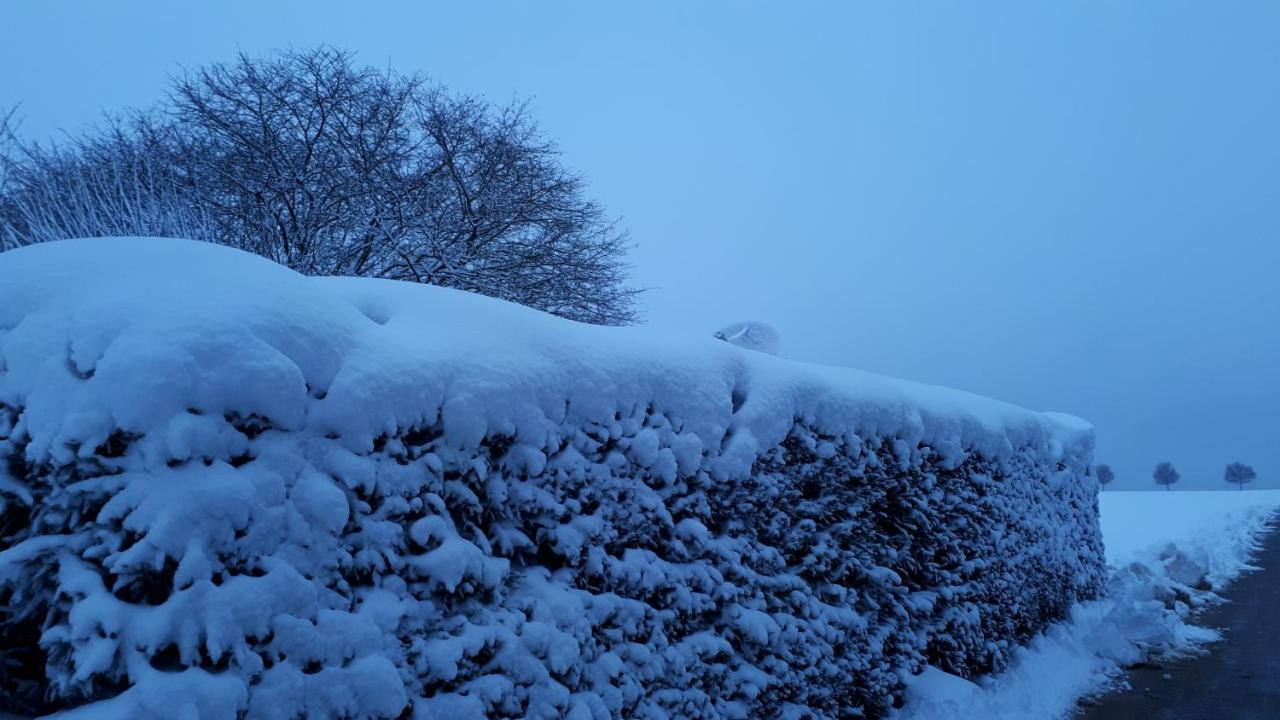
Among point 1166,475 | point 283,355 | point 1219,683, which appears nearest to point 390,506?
point 283,355

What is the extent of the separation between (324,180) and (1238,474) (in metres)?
101

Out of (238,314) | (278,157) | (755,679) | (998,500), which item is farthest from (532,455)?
(278,157)

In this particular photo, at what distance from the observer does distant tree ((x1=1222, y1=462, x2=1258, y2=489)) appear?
3113 inches

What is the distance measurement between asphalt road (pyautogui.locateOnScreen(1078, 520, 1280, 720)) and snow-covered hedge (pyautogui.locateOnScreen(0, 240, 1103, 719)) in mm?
2902

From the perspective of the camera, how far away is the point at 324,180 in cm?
1234

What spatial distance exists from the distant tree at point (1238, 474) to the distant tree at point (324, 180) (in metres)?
96.3

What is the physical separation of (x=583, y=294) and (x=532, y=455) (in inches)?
479

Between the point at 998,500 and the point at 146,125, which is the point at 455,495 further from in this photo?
the point at 146,125

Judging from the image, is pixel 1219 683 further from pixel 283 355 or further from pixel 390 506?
pixel 283 355

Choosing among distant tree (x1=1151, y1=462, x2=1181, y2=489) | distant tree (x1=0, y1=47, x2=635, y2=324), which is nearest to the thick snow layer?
distant tree (x1=0, y1=47, x2=635, y2=324)

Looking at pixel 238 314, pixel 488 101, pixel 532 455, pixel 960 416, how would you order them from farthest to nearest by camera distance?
pixel 488 101 < pixel 960 416 < pixel 532 455 < pixel 238 314

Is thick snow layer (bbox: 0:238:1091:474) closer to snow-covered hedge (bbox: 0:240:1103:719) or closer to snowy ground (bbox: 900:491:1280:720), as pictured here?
snow-covered hedge (bbox: 0:240:1103:719)

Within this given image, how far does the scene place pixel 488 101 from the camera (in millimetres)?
14375

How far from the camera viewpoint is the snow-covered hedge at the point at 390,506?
1.75m
